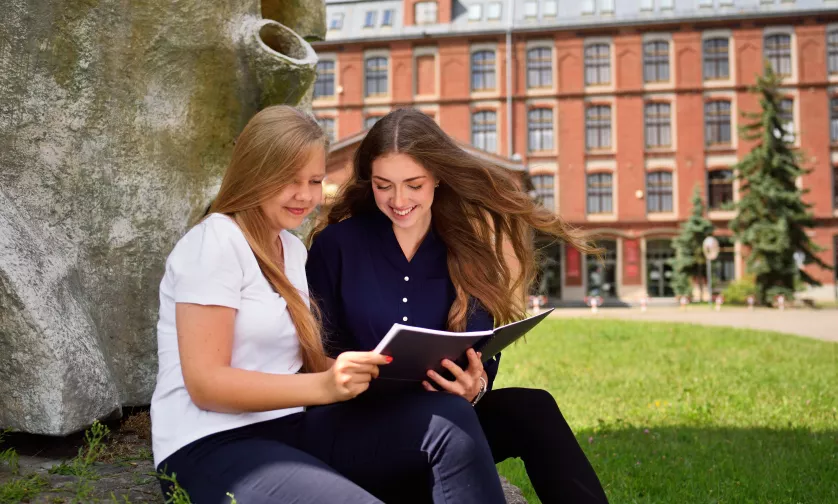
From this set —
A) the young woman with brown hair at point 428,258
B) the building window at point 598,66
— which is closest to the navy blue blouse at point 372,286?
the young woman with brown hair at point 428,258

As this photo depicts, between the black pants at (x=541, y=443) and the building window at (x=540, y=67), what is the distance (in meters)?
29.9

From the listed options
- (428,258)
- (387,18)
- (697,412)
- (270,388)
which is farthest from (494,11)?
(270,388)

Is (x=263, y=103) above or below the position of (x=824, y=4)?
below

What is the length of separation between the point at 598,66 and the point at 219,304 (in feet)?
102

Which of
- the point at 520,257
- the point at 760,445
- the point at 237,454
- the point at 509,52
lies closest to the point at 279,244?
the point at 237,454

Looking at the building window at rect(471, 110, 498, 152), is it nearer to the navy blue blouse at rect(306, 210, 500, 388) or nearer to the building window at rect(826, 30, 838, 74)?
the building window at rect(826, 30, 838, 74)

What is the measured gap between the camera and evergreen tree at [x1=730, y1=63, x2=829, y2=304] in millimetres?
25297

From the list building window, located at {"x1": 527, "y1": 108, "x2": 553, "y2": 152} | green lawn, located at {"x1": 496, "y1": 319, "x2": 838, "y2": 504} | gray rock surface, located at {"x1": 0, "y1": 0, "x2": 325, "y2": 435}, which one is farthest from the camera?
building window, located at {"x1": 527, "y1": 108, "x2": 553, "y2": 152}

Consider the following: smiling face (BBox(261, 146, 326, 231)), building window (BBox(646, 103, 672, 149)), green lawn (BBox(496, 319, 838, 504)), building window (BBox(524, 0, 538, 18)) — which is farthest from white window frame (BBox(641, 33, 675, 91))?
smiling face (BBox(261, 146, 326, 231))

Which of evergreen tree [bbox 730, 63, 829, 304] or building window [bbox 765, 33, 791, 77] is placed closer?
evergreen tree [bbox 730, 63, 829, 304]

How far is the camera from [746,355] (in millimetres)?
9477

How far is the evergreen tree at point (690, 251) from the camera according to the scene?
28.8m

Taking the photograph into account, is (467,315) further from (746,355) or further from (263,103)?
(746,355)

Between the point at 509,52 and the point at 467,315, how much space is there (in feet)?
97.7
